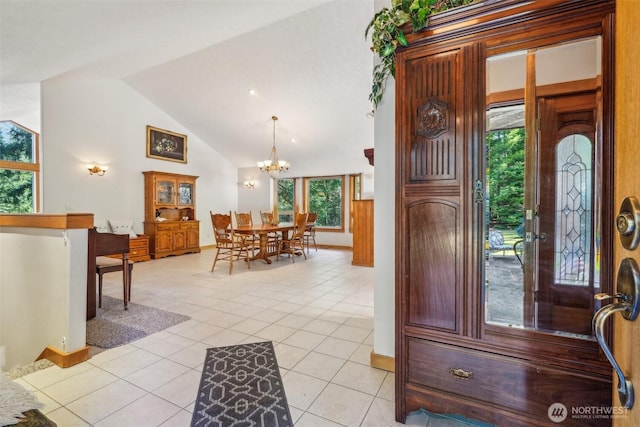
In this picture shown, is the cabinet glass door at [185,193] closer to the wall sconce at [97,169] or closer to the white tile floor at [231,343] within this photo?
the wall sconce at [97,169]

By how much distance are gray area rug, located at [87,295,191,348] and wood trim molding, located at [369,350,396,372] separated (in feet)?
6.57

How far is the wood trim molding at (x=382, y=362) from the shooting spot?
205cm

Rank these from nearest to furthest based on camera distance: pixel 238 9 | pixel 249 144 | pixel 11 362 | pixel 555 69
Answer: pixel 555 69, pixel 11 362, pixel 238 9, pixel 249 144

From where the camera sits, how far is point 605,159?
1157mm

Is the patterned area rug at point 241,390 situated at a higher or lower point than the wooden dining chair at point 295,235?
lower

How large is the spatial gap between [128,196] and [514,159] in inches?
282

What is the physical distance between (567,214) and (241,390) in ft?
6.78

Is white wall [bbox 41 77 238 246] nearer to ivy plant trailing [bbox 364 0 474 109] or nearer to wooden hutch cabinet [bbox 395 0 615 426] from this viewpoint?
ivy plant trailing [bbox 364 0 474 109]

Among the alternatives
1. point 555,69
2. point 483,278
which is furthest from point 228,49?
point 483,278

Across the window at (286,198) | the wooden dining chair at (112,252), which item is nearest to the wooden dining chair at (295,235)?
the window at (286,198)

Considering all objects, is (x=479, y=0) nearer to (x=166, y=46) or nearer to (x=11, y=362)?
(x=166, y=46)

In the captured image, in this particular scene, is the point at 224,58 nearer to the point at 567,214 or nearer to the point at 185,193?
the point at 185,193

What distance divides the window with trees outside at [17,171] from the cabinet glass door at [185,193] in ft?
8.54

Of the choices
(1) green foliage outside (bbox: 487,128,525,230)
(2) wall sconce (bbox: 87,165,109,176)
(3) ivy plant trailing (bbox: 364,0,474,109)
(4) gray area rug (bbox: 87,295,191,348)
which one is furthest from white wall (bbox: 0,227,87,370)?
(2) wall sconce (bbox: 87,165,109,176)
